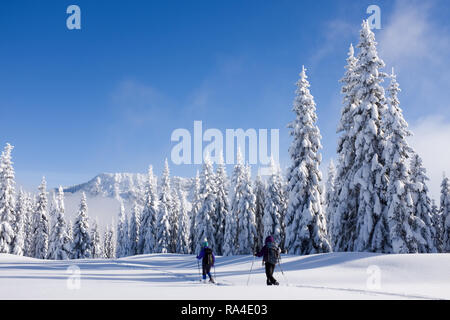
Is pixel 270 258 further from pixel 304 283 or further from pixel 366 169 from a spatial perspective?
pixel 366 169

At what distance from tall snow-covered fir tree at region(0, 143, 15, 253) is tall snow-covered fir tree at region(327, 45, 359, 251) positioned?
40947 mm

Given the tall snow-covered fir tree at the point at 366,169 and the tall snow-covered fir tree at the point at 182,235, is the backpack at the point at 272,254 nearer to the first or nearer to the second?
the tall snow-covered fir tree at the point at 366,169

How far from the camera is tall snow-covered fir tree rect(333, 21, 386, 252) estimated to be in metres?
24.8

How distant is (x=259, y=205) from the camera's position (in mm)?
52375

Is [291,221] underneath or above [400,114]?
underneath

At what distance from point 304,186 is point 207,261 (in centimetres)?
1646

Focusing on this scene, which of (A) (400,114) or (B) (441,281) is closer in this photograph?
(B) (441,281)

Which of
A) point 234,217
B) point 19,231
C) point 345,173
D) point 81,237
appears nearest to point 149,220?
point 81,237

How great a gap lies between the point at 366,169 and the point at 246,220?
22984 mm

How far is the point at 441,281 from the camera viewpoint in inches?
532

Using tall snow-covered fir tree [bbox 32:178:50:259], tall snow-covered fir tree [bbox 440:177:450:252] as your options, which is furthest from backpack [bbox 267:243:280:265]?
tall snow-covered fir tree [bbox 32:178:50:259]
